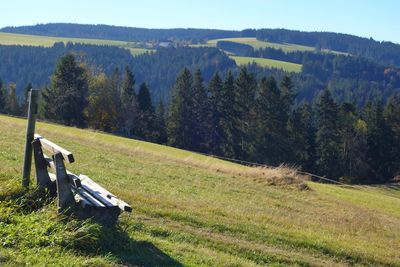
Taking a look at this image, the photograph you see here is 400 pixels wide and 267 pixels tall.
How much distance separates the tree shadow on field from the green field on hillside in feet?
0.06

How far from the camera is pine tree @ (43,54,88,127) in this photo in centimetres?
6862

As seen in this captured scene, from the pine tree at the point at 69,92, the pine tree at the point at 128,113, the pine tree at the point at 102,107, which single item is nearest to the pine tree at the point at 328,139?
the pine tree at the point at 128,113

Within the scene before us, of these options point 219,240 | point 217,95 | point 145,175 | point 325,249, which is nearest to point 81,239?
point 219,240

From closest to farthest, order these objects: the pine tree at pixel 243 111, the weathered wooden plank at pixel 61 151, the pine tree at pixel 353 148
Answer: the weathered wooden plank at pixel 61 151, the pine tree at pixel 353 148, the pine tree at pixel 243 111

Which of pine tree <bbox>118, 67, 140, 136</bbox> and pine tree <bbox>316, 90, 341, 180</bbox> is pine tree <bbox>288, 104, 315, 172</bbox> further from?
pine tree <bbox>118, 67, 140, 136</bbox>

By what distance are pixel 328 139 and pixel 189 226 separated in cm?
6096

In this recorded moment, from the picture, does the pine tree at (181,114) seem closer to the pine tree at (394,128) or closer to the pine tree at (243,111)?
the pine tree at (243,111)

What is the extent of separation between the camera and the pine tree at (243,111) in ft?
241

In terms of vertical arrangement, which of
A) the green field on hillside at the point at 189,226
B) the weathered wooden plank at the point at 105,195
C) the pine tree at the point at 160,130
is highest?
the weathered wooden plank at the point at 105,195

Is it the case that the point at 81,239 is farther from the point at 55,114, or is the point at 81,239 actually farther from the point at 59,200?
the point at 55,114

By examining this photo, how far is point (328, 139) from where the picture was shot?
70125 mm

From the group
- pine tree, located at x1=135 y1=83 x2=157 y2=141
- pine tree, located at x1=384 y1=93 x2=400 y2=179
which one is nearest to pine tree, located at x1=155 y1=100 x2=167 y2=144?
pine tree, located at x1=135 y1=83 x2=157 y2=141

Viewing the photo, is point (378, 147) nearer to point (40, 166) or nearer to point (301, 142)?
point (301, 142)

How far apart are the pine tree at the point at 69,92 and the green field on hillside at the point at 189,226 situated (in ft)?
149
